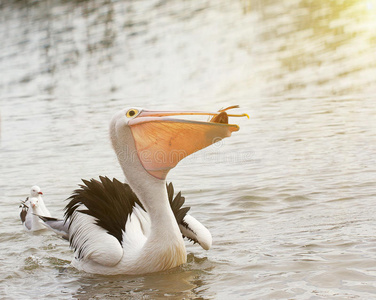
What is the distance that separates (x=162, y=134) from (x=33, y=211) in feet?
7.23

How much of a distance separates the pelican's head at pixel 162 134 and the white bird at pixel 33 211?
5.29ft

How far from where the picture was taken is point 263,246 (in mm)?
4660

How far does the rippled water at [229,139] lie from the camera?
4.27 m

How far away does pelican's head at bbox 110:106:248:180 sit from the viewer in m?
3.71

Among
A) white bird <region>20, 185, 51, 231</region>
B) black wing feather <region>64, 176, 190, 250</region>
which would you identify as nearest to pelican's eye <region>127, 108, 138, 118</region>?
black wing feather <region>64, 176, 190, 250</region>

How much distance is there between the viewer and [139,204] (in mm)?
4688

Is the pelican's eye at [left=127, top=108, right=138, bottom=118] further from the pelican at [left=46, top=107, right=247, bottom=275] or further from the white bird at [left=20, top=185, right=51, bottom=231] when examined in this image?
the white bird at [left=20, top=185, right=51, bottom=231]

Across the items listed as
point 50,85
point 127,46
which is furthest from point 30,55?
point 50,85

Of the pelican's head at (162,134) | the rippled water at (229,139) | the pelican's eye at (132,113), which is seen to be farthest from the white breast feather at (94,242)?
the pelican's eye at (132,113)

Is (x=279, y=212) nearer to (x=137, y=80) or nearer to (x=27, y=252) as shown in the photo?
(x=27, y=252)

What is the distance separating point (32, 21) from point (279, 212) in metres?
17.8

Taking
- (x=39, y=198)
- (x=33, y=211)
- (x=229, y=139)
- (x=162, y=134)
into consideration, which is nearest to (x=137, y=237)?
(x=162, y=134)

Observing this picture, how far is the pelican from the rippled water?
15cm

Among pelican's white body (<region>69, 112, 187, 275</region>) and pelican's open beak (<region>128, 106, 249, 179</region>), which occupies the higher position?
pelican's open beak (<region>128, 106, 249, 179</region>)
